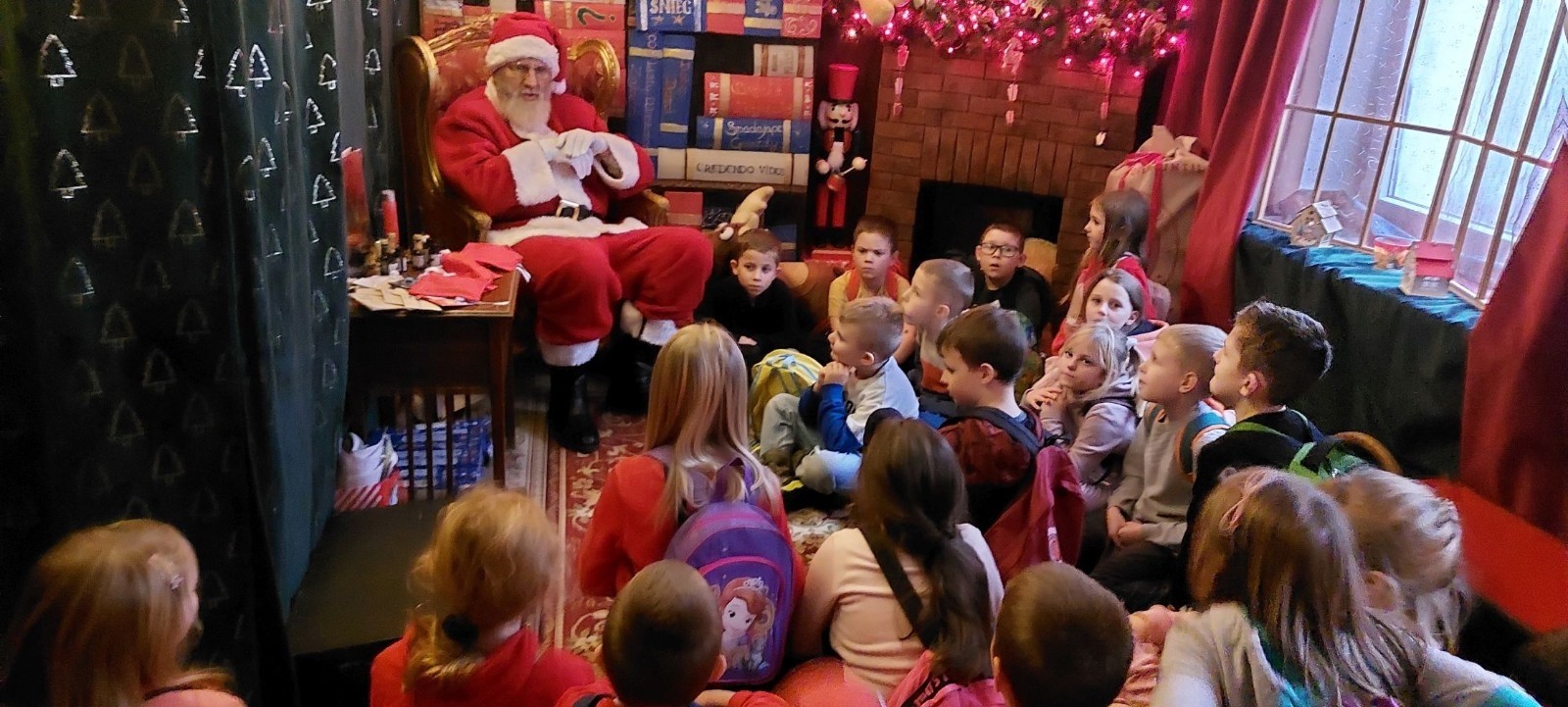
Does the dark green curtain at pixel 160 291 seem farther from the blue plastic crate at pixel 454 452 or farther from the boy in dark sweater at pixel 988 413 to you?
the boy in dark sweater at pixel 988 413

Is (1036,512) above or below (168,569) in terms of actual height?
below

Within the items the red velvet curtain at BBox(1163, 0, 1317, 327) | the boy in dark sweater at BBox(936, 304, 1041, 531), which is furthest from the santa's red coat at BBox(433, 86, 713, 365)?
the red velvet curtain at BBox(1163, 0, 1317, 327)

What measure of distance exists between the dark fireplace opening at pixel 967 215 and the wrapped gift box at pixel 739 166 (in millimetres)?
613

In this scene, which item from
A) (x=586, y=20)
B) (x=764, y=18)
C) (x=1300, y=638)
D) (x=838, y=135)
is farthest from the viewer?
(x=838, y=135)

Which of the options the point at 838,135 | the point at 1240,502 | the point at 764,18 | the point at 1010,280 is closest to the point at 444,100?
the point at 764,18

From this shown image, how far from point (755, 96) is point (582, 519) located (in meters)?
1.85

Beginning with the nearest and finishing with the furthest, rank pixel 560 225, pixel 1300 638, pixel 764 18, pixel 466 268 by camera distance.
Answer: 1. pixel 1300 638
2. pixel 466 268
3. pixel 560 225
4. pixel 764 18

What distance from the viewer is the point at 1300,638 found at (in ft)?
Result: 4.04

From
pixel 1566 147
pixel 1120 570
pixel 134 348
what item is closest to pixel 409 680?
pixel 134 348

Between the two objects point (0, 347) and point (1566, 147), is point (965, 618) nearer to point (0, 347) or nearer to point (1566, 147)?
point (0, 347)

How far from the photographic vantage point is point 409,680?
4.14 ft

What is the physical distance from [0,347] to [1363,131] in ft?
10.6

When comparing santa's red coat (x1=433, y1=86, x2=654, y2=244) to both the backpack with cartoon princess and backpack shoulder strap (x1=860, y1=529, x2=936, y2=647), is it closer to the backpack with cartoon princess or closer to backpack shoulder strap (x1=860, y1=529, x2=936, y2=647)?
the backpack with cartoon princess

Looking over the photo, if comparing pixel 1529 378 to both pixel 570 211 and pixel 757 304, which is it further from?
pixel 570 211
